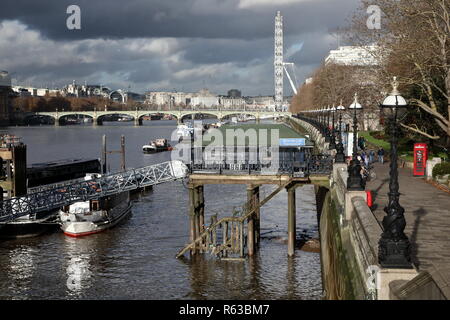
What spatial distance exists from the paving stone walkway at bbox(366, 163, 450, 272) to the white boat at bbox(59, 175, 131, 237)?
18247mm

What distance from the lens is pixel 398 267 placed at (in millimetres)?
13656

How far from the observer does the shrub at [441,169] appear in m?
33.5

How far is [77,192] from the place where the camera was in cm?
4388

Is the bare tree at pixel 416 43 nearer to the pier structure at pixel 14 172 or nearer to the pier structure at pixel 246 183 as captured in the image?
the pier structure at pixel 246 183

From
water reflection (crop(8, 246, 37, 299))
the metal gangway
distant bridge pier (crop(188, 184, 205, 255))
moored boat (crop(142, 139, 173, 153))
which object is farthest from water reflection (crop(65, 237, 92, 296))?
moored boat (crop(142, 139, 173, 153))

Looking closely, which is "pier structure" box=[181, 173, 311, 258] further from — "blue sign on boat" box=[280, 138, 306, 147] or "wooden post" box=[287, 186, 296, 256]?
"blue sign on boat" box=[280, 138, 306, 147]

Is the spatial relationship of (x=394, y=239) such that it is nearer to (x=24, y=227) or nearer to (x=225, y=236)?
(x=225, y=236)

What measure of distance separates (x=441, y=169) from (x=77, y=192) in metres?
23.7

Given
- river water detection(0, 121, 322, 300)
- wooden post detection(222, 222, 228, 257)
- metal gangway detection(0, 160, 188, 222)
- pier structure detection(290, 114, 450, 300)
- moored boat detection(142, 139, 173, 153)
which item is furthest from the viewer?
moored boat detection(142, 139, 173, 153)

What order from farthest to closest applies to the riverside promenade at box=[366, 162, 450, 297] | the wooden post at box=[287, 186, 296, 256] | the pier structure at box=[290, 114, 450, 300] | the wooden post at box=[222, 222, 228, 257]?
the wooden post at box=[287, 186, 296, 256] → the wooden post at box=[222, 222, 228, 257] → the riverside promenade at box=[366, 162, 450, 297] → the pier structure at box=[290, 114, 450, 300]

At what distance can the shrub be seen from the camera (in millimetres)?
33500

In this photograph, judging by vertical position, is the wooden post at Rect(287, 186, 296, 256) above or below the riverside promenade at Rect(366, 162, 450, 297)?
below

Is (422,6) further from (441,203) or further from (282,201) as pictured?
(282,201)
